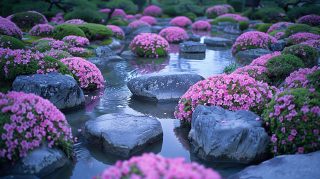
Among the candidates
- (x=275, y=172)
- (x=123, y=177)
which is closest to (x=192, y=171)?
(x=123, y=177)

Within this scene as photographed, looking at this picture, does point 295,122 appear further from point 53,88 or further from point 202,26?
point 202,26

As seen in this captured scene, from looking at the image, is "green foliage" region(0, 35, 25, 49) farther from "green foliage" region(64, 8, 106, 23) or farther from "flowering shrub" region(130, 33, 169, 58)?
"green foliage" region(64, 8, 106, 23)

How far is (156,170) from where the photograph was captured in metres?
3.20

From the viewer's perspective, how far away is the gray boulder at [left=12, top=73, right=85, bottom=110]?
7.95m

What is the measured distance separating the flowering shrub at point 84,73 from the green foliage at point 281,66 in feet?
17.2

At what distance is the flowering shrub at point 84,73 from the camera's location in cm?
1010

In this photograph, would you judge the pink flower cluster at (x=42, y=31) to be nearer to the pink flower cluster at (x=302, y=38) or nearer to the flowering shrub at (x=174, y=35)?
the flowering shrub at (x=174, y=35)

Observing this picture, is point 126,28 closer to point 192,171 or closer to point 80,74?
point 80,74

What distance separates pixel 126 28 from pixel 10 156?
2350 cm

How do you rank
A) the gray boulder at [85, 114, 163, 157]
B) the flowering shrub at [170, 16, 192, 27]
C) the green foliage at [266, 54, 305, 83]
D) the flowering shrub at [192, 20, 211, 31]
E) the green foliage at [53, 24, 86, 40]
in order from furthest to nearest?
the flowering shrub at [170, 16, 192, 27] → the flowering shrub at [192, 20, 211, 31] → the green foliage at [53, 24, 86, 40] → the green foliage at [266, 54, 305, 83] → the gray boulder at [85, 114, 163, 157]

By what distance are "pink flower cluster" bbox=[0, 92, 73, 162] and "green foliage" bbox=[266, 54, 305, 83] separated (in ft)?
20.8

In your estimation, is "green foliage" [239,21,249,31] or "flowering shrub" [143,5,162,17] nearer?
"green foliage" [239,21,249,31]

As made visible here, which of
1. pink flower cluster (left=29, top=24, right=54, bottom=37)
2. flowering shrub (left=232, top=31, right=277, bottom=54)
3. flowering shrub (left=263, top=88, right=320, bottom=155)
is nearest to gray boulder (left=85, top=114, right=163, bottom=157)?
flowering shrub (left=263, top=88, right=320, bottom=155)

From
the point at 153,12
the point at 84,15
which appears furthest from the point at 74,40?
the point at 153,12
